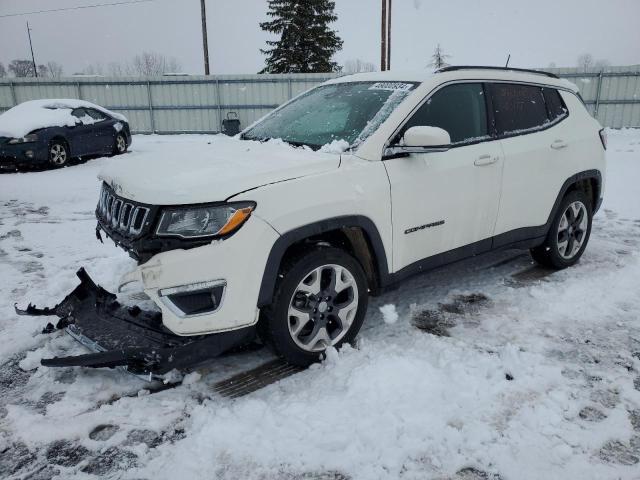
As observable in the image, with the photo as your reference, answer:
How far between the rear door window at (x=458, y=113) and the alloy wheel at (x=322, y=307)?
3.86ft

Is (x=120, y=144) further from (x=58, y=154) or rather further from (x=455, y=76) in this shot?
(x=455, y=76)

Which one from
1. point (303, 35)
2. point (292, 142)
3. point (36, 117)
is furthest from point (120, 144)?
point (303, 35)

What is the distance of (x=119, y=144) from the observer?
A: 1329 cm

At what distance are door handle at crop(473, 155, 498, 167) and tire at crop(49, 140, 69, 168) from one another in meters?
10.2

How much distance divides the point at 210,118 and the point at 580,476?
783 inches

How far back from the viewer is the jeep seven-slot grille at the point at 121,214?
2.82 meters

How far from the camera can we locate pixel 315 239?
3.17 metres

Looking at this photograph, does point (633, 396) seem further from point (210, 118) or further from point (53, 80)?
point (53, 80)

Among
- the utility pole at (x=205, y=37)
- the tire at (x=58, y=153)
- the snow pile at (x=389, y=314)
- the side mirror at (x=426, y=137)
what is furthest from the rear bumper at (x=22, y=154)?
the utility pole at (x=205, y=37)

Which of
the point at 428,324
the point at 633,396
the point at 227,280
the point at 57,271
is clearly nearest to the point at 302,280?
the point at 227,280

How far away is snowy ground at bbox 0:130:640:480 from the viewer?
7.91ft

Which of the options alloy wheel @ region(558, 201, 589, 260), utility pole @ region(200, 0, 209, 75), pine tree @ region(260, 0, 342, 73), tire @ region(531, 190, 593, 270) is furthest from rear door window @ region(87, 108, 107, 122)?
pine tree @ region(260, 0, 342, 73)

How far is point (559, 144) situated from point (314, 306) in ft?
9.16

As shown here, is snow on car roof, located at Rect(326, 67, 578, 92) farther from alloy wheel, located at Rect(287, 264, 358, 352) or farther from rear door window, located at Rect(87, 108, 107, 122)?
rear door window, located at Rect(87, 108, 107, 122)
